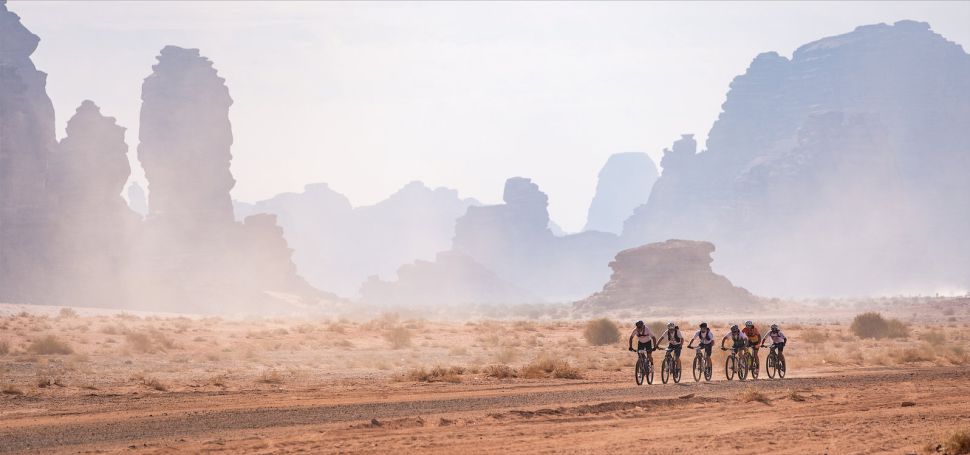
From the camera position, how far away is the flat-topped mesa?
6181 inches

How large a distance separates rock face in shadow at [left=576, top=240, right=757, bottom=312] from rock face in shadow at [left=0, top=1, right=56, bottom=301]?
63292mm

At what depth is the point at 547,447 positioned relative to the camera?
17.0 meters

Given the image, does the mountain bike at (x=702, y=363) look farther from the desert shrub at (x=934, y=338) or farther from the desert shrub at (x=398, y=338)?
the desert shrub at (x=934, y=338)

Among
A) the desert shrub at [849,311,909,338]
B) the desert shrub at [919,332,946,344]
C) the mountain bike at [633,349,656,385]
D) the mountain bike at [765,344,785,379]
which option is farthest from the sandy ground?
the desert shrub at [849,311,909,338]

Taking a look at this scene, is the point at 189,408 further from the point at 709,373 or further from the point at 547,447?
the point at 709,373

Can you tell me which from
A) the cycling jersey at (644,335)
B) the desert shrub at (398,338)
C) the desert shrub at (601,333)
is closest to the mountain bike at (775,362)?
the cycling jersey at (644,335)

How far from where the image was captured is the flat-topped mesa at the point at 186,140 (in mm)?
157000

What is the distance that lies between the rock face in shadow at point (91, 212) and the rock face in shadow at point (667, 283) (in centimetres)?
5833

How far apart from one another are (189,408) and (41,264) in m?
113

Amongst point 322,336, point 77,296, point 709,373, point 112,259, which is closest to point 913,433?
point 709,373

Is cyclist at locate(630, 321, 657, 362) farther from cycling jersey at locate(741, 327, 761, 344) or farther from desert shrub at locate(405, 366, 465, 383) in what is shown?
desert shrub at locate(405, 366, 465, 383)

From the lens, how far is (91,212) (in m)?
138

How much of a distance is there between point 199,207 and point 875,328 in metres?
114

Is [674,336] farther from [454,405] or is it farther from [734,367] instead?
[454,405]
